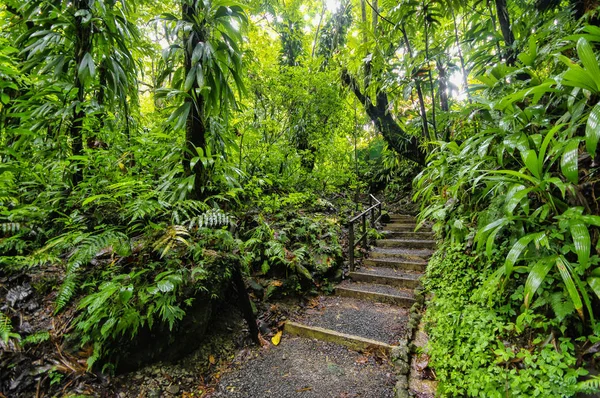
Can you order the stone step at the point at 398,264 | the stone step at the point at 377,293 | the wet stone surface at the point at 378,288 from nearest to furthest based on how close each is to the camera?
the stone step at the point at 377,293
the wet stone surface at the point at 378,288
the stone step at the point at 398,264

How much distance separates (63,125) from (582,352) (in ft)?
12.1

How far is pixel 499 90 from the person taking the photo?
89.7 inches

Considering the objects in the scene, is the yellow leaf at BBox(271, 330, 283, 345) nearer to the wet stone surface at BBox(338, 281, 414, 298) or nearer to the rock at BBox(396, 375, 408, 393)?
the rock at BBox(396, 375, 408, 393)

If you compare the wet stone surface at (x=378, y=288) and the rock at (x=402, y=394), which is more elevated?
the wet stone surface at (x=378, y=288)

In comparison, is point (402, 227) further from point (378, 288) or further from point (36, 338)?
point (36, 338)

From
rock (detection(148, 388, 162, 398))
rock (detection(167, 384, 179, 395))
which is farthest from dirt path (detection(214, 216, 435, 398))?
rock (detection(148, 388, 162, 398))

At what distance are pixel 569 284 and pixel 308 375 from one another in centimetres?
177

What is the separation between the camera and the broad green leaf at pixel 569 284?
112 centimetres

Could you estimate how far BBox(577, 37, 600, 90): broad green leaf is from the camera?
4.26ft

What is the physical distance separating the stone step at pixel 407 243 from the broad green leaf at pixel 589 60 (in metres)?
3.29

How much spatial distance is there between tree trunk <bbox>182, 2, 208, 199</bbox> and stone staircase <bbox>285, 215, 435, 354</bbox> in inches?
67.3

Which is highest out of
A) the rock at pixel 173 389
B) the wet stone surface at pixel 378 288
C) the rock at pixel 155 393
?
the wet stone surface at pixel 378 288

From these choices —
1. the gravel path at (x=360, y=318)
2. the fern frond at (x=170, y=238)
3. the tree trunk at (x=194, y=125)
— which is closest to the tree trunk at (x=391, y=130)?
the gravel path at (x=360, y=318)

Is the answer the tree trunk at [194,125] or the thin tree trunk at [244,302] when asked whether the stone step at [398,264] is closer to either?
the thin tree trunk at [244,302]
